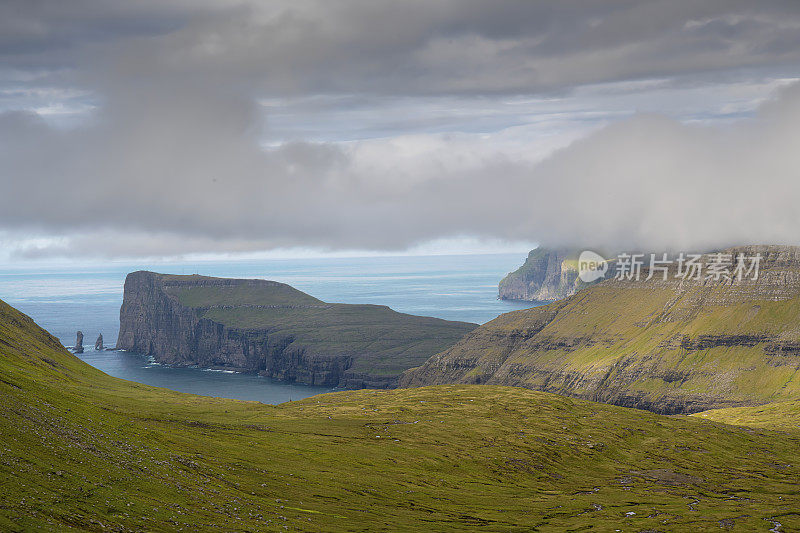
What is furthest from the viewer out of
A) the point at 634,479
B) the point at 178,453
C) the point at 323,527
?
the point at 634,479

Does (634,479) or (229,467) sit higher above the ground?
(229,467)

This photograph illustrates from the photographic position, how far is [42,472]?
82.6 meters

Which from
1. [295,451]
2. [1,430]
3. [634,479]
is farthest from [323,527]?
[634,479]

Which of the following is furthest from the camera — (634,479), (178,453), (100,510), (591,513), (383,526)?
(634,479)

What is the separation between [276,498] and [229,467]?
16061mm

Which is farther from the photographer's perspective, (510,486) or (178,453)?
(510,486)

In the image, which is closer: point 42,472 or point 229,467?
point 42,472

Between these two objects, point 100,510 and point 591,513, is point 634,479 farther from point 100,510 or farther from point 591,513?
point 100,510

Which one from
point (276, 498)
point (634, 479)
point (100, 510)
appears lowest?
point (634, 479)

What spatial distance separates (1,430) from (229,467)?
1713 inches

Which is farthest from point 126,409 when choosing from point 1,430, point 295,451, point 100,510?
point 100,510

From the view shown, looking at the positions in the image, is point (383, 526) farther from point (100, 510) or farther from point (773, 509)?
point (773, 509)

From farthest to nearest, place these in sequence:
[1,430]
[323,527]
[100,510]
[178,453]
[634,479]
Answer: [634,479]
[178,453]
[323,527]
[1,430]
[100,510]

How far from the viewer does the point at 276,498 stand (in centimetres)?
11412
